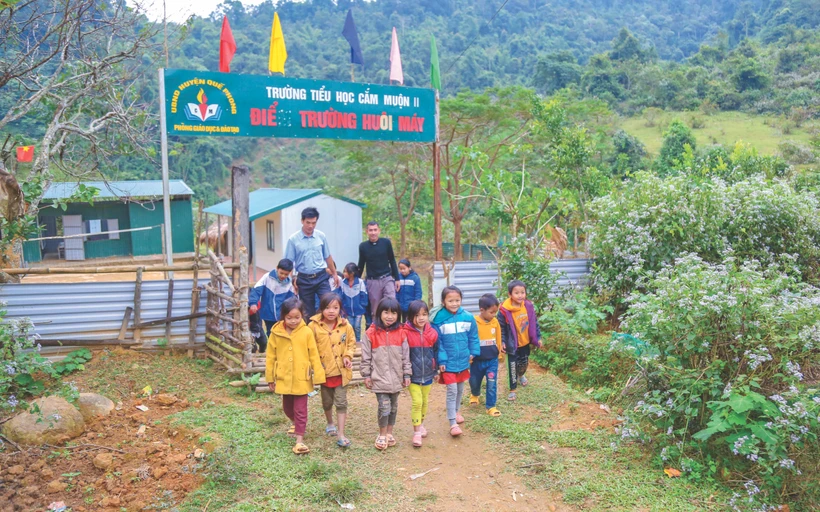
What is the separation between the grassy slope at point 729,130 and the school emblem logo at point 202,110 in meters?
25.6

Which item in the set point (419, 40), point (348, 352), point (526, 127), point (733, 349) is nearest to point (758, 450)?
point (733, 349)

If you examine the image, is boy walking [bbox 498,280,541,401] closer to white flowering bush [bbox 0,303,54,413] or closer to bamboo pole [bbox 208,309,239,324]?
bamboo pole [bbox 208,309,239,324]

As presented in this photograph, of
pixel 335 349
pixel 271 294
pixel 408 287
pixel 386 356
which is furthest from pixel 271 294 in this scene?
pixel 386 356

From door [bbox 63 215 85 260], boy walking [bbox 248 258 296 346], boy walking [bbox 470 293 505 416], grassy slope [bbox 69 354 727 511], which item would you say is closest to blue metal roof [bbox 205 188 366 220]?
door [bbox 63 215 85 260]

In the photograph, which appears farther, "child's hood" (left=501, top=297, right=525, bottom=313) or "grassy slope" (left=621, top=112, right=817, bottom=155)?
"grassy slope" (left=621, top=112, right=817, bottom=155)

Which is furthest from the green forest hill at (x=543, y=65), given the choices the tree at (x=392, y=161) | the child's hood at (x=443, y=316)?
the child's hood at (x=443, y=316)

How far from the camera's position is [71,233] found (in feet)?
66.0

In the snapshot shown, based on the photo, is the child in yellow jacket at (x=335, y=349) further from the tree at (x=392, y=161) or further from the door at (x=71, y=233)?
the door at (x=71, y=233)

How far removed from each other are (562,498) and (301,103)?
6.37 m

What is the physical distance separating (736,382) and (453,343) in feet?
7.17

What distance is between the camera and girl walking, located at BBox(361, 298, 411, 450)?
16.2ft

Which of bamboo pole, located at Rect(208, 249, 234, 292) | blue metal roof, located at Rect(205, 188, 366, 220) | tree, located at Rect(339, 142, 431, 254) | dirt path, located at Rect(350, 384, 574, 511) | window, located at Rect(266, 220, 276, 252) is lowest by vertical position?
dirt path, located at Rect(350, 384, 574, 511)

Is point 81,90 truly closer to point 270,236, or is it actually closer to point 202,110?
point 202,110

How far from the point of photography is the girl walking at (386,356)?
4941 millimetres
